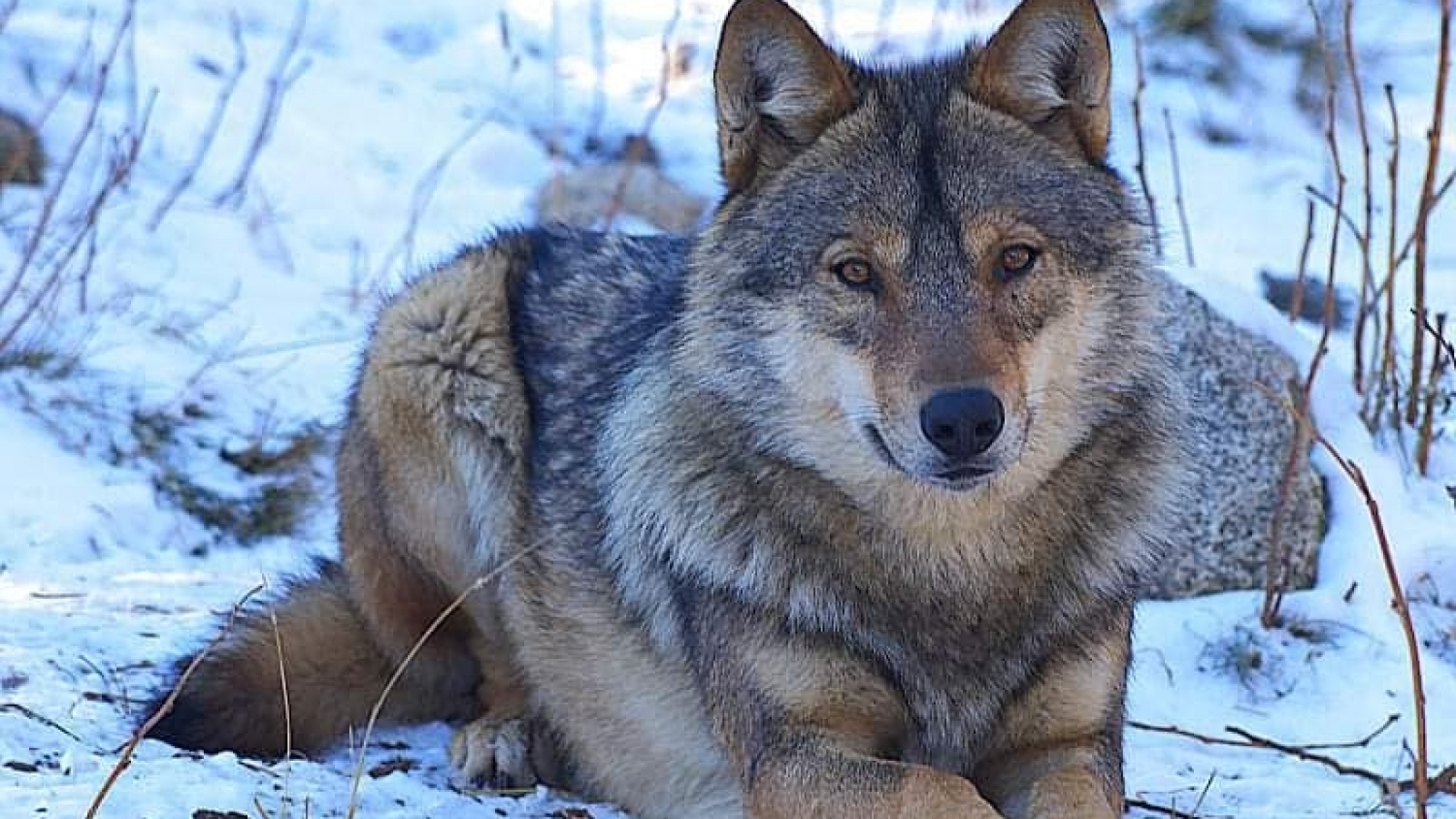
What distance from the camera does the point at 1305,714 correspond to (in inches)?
205

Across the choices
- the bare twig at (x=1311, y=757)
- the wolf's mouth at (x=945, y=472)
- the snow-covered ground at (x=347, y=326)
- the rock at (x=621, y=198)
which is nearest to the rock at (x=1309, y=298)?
the snow-covered ground at (x=347, y=326)

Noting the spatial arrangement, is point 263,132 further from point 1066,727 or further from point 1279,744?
point 1066,727

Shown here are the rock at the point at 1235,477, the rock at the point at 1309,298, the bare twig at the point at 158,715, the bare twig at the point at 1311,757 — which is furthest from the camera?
the rock at the point at 1309,298

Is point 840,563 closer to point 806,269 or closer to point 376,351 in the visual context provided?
point 806,269

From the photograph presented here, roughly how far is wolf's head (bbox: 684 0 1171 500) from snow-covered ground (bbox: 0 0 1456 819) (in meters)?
1.15

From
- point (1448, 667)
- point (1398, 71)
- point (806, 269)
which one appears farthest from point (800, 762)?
point (1398, 71)

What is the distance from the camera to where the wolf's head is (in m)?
3.59

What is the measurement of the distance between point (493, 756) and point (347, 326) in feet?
12.9

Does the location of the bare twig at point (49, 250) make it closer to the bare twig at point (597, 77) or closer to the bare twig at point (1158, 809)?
the bare twig at point (597, 77)

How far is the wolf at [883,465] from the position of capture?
369 cm

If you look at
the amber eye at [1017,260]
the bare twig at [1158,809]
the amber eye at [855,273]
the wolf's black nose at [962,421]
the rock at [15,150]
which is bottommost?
the bare twig at [1158,809]

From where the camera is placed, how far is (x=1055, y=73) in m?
4.02

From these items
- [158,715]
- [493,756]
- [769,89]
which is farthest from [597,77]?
[158,715]

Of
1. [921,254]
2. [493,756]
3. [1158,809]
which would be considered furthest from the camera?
[493,756]
